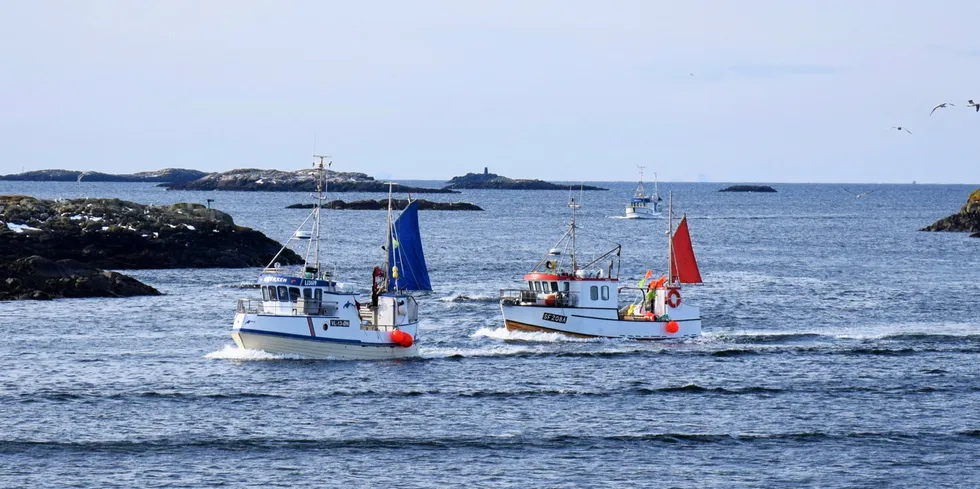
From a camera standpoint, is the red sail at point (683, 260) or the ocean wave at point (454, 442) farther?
the red sail at point (683, 260)

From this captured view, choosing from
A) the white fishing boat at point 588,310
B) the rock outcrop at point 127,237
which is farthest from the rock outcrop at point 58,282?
the white fishing boat at point 588,310

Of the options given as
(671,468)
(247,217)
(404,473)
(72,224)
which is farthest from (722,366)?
(247,217)

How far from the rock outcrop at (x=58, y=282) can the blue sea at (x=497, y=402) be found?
1.78m

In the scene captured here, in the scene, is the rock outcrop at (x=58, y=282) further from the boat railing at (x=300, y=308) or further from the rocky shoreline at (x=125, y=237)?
the boat railing at (x=300, y=308)

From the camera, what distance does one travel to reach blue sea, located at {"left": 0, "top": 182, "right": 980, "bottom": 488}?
34531 mm

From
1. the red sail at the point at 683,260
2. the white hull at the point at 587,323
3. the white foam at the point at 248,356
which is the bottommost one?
the white foam at the point at 248,356

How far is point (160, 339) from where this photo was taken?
5641 cm

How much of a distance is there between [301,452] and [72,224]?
203 ft

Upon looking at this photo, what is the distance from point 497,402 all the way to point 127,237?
5696 cm

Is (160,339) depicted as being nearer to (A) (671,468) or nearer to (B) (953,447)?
(A) (671,468)

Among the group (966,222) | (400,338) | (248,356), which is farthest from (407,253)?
(966,222)

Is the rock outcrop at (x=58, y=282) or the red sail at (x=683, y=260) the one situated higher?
the red sail at (x=683, y=260)

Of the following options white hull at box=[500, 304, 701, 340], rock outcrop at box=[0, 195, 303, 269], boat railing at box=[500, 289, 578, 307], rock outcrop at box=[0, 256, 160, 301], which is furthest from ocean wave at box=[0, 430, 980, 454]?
rock outcrop at box=[0, 195, 303, 269]

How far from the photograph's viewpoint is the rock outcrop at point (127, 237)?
3455 inches
